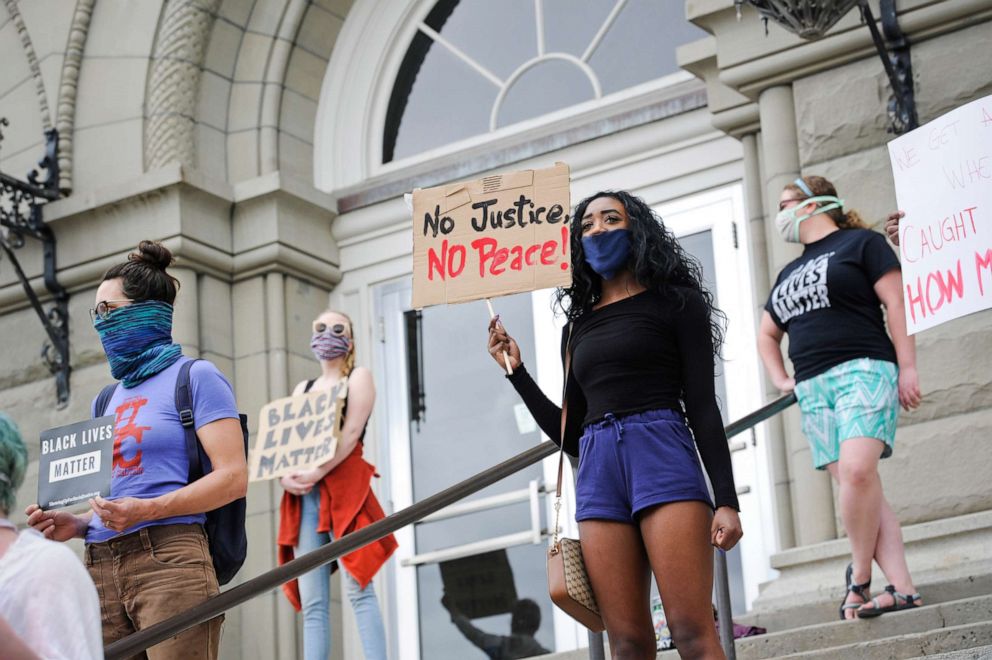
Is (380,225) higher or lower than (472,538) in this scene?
higher

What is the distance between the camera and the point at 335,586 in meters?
9.80

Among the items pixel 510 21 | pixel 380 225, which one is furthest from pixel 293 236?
pixel 510 21

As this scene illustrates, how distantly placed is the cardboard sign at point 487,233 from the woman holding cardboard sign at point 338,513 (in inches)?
82.5

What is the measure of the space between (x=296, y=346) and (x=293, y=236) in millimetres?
688

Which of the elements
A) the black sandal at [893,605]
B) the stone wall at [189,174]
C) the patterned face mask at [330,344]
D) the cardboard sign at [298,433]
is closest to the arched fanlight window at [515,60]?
the stone wall at [189,174]

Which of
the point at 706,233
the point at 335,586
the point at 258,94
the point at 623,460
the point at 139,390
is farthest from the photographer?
the point at 258,94

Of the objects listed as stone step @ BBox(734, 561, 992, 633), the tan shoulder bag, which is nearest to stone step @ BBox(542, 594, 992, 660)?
stone step @ BBox(734, 561, 992, 633)

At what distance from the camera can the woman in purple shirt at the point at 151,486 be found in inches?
171

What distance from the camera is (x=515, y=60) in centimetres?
1011

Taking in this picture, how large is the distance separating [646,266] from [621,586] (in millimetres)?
909

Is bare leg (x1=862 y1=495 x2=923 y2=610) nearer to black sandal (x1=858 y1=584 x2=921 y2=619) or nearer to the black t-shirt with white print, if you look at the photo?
black sandal (x1=858 y1=584 x2=921 y2=619)

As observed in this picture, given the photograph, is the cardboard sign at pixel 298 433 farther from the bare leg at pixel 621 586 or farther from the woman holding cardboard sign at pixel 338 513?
the bare leg at pixel 621 586

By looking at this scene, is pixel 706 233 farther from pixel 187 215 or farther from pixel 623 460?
pixel 623 460

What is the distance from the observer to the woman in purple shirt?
4.35 metres
